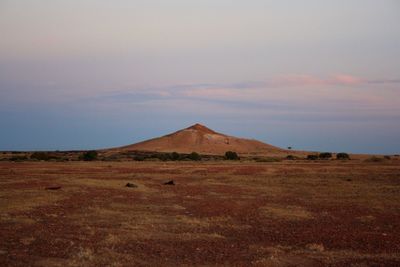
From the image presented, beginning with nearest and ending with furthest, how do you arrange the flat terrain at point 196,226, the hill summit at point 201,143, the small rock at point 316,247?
the flat terrain at point 196,226
the small rock at point 316,247
the hill summit at point 201,143

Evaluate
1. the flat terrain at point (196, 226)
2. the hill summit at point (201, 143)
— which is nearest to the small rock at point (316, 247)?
the flat terrain at point (196, 226)

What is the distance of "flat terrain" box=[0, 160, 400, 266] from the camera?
36.6 ft

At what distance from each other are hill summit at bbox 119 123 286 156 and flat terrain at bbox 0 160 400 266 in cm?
8543

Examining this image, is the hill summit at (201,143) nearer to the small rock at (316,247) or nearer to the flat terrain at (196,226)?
the flat terrain at (196,226)

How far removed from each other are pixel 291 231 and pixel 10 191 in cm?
1452

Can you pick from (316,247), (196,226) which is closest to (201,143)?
(196,226)

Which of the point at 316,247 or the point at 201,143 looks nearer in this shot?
the point at 316,247

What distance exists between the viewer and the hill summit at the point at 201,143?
374 feet

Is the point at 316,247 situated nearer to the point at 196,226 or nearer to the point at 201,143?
the point at 196,226

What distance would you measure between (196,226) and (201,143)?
10630 centimetres

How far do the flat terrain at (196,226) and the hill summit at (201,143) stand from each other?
85.4 m

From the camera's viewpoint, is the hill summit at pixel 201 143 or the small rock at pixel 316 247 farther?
the hill summit at pixel 201 143

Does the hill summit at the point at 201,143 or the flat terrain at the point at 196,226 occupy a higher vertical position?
the hill summit at the point at 201,143

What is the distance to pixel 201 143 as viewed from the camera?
399 ft
